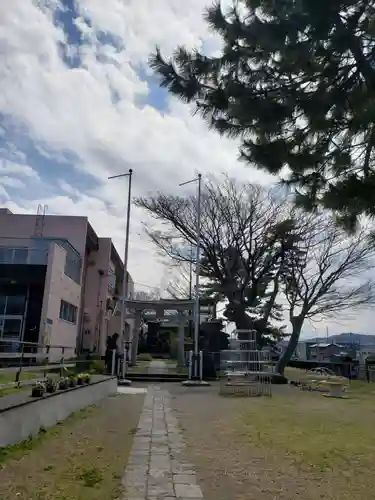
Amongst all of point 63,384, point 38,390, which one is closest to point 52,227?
point 63,384

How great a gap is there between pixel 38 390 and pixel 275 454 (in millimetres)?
3348

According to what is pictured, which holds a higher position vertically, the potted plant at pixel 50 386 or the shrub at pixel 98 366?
the shrub at pixel 98 366

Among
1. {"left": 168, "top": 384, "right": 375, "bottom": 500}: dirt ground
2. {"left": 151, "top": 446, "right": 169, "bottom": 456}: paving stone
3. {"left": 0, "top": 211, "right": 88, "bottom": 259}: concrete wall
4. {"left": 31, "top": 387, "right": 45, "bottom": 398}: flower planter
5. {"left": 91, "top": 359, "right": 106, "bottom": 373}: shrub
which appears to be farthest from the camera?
{"left": 0, "top": 211, "right": 88, "bottom": 259}: concrete wall

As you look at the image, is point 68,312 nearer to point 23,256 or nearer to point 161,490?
point 23,256

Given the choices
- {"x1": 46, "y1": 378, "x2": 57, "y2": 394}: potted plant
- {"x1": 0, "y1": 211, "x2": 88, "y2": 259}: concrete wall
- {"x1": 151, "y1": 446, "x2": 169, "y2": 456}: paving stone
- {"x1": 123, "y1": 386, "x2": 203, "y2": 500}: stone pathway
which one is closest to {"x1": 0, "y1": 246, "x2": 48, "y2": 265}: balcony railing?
{"x1": 0, "y1": 211, "x2": 88, "y2": 259}: concrete wall

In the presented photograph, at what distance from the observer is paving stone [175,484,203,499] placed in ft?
12.3

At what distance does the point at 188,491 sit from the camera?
12.6ft

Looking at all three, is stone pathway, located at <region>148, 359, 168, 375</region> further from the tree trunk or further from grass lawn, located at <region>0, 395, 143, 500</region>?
grass lawn, located at <region>0, 395, 143, 500</region>

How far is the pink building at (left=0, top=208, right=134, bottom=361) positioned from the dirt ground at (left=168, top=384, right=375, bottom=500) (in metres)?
10.1

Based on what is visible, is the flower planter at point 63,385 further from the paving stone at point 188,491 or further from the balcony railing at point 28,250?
the balcony railing at point 28,250

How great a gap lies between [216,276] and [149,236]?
386cm

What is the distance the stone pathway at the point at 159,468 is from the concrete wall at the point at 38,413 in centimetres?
128

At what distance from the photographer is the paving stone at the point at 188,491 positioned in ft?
12.3

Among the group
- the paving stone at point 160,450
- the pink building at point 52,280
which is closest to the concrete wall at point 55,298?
the pink building at point 52,280
